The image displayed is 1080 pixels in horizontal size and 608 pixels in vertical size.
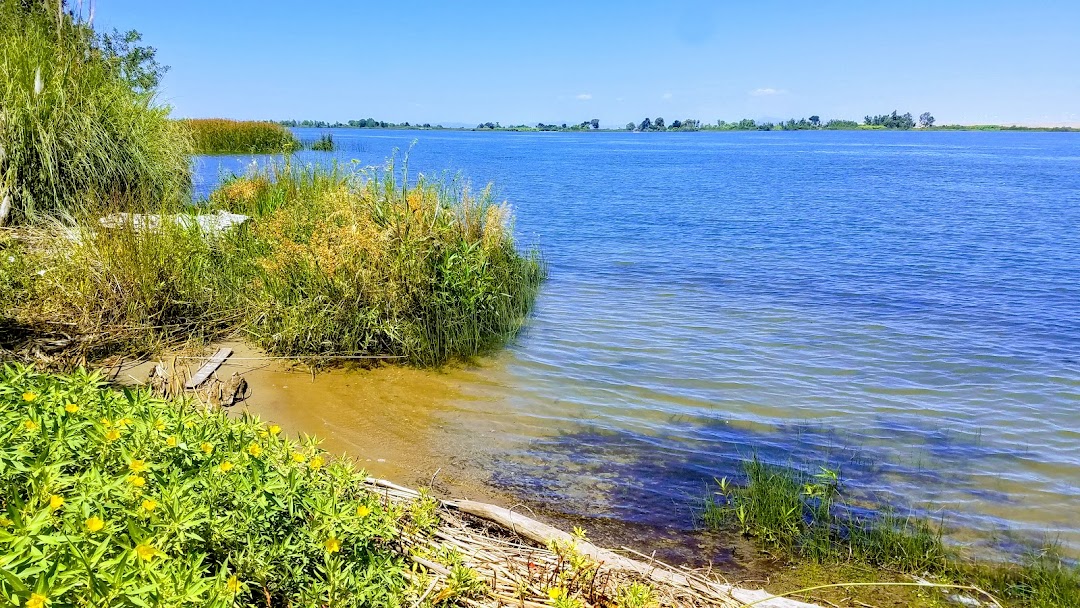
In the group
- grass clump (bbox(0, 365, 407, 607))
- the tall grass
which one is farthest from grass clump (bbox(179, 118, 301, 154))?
grass clump (bbox(0, 365, 407, 607))

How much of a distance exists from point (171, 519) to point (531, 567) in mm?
1429

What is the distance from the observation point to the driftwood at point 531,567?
2848 millimetres

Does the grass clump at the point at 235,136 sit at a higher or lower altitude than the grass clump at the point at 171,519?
higher

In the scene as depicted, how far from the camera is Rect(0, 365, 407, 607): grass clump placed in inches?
76.4

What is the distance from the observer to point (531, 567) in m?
3.04

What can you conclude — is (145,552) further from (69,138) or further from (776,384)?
(69,138)

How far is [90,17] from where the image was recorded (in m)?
13.3

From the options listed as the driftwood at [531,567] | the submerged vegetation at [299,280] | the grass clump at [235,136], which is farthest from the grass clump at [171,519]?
the grass clump at [235,136]

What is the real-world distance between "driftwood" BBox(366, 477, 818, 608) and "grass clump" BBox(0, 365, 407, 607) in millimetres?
334

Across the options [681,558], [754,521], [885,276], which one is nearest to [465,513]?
[681,558]

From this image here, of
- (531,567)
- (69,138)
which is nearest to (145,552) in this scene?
(531,567)

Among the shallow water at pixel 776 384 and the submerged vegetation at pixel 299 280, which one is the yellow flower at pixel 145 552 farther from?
the submerged vegetation at pixel 299 280

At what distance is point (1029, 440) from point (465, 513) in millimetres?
5032

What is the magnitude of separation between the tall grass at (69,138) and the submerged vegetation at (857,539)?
6187 millimetres
